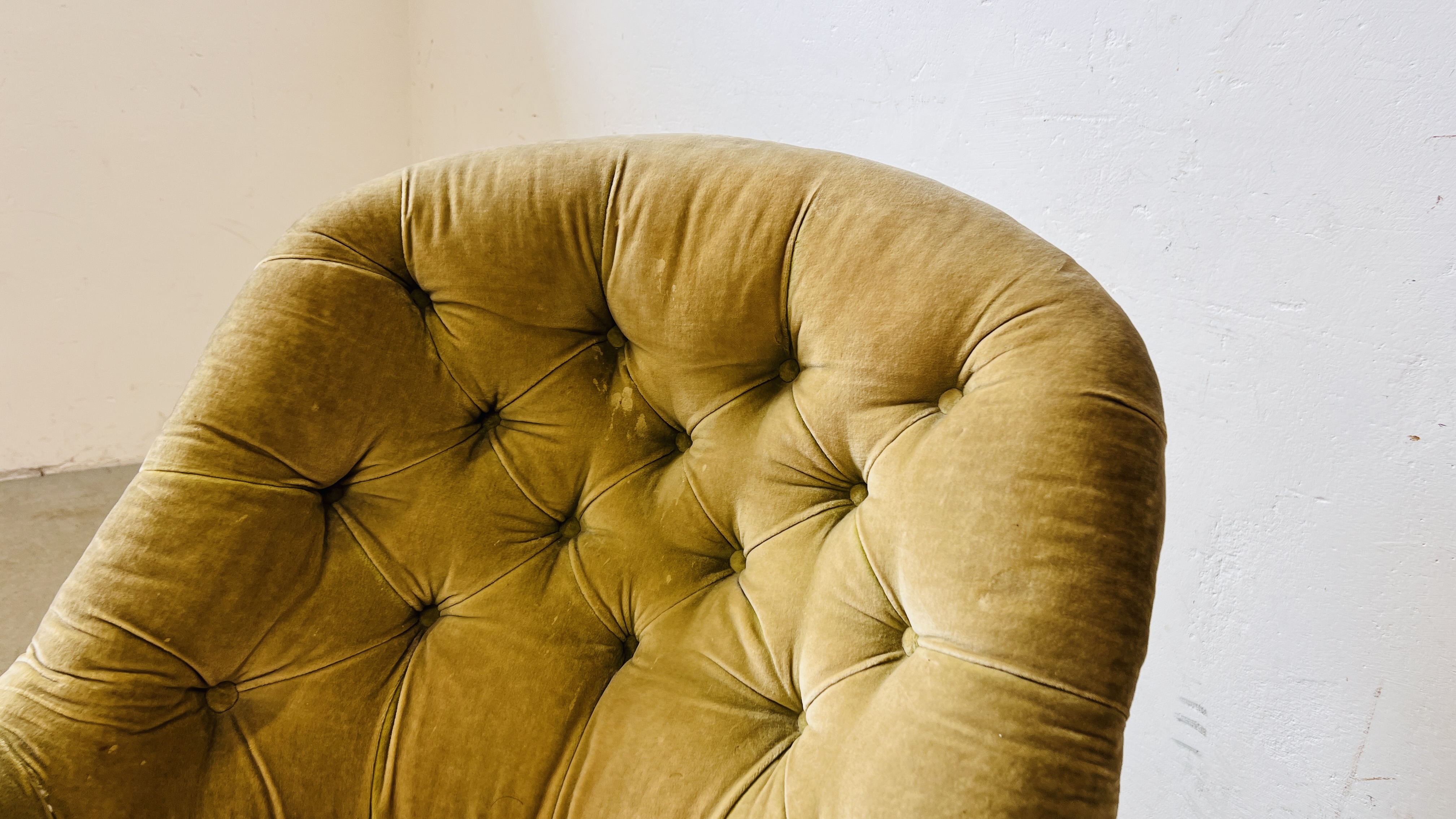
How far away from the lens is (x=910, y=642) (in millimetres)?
536

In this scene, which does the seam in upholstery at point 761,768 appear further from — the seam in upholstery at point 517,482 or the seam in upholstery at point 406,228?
the seam in upholstery at point 406,228

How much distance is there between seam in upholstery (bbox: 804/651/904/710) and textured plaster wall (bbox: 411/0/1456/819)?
0.41m

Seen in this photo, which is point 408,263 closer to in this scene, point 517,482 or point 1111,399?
point 517,482

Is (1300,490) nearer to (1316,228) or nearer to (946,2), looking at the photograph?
(1316,228)

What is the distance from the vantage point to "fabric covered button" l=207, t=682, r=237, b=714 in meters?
0.61

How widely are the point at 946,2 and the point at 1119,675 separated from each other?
0.66 m

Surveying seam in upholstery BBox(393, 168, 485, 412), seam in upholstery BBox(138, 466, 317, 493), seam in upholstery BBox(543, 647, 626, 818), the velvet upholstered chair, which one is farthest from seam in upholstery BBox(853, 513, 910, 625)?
seam in upholstery BBox(138, 466, 317, 493)

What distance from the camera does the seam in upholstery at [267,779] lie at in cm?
60

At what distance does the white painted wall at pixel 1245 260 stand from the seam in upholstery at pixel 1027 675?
36 cm

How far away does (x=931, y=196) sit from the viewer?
0.60 m

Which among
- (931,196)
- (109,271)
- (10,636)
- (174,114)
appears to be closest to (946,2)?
(931,196)

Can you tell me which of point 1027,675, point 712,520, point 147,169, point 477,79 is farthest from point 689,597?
point 147,169

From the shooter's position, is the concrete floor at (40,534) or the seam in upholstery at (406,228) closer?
the seam in upholstery at (406,228)

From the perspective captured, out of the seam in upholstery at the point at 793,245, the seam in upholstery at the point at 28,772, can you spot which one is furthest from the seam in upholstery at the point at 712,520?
the seam in upholstery at the point at 28,772
